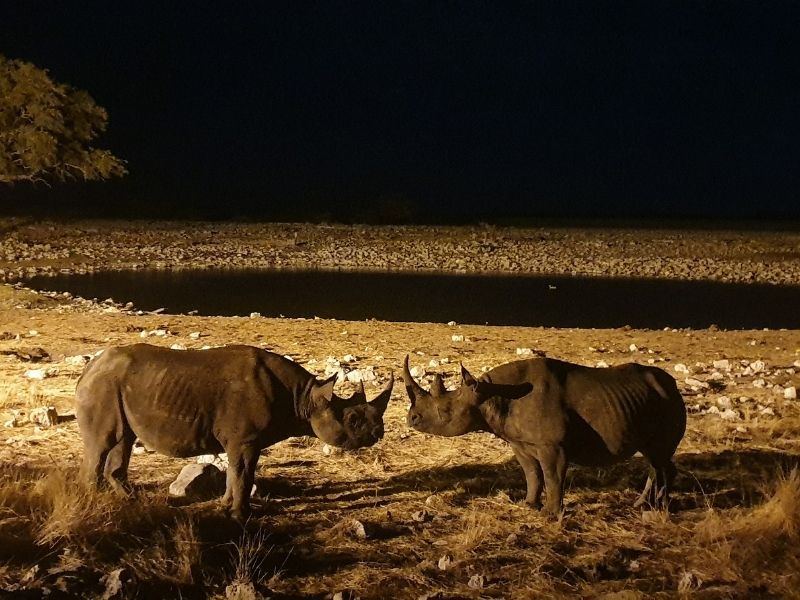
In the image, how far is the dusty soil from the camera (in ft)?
20.4

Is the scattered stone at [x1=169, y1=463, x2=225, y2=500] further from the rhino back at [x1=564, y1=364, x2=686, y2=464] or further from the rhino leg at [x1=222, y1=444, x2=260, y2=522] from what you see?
the rhino back at [x1=564, y1=364, x2=686, y2=464]

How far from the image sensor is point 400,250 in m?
41.4

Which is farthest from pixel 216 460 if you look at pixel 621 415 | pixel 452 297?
pixel 452 297

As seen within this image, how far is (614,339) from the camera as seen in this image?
16.8 m

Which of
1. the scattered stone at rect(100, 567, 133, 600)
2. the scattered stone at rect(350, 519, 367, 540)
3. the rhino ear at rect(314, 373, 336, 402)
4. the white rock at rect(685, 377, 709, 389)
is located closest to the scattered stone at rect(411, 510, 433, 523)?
the scattered stone at rect(350, 519, 367, 540)

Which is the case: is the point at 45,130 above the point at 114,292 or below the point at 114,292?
above

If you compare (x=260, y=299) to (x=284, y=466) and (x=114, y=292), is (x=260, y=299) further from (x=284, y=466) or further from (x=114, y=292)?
(x=284, y=466)

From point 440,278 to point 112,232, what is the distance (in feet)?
70.9

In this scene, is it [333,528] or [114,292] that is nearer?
[333,528]

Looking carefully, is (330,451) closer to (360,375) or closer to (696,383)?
(360,375)

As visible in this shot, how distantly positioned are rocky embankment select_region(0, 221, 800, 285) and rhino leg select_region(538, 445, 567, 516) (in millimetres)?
24624

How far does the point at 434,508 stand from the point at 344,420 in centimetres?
104

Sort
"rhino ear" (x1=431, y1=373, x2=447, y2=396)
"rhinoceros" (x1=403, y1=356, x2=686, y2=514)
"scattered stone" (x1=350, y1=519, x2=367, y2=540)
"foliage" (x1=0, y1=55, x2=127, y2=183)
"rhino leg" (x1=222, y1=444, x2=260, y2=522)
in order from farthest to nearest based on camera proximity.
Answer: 1. "foliage" (x1=0, y1=55, x2=127, y2=183)
2. "rhino ear" (x1=431, y1=373, x2=447, y2=396)
3. "rhinoceros" (x1=403, y1=356, x2=686, y2=514)
4. "rhino leg" (x1=222, y1=444, x2=260, y2=522)
5. "scattered stone" (x1=350, y1=519, x2=367, y2=540)

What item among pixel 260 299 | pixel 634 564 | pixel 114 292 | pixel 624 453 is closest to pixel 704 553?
pixel 634 564
